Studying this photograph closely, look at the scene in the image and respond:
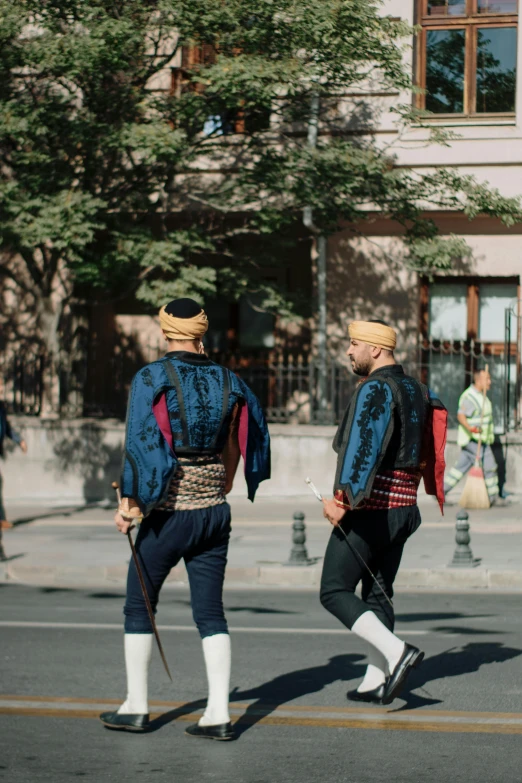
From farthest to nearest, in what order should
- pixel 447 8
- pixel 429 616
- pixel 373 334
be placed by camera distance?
1. pixel 447 8
2. pixel 429 616
3. pixel 373 334

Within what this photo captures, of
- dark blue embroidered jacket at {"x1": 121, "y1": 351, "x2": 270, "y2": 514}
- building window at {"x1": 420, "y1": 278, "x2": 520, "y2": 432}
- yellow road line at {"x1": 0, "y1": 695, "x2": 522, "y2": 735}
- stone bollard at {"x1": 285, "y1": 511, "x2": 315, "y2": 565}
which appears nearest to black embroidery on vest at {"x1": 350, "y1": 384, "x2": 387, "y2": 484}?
dark blue embroidered jacket at {"x1": 121, "y1": 351, "x2": 270, "y2": 514}

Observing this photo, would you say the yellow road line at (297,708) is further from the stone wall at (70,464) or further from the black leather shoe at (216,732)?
the stone wall at (70,464)

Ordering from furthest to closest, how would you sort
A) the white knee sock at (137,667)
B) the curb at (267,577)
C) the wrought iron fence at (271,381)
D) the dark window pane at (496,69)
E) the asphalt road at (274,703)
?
the dark window pane at (496,69) < the wrought iron fence at (271,381) < the curb at (267,577) < the white knee sock at (137,667) < the asphalt road at (274,703)

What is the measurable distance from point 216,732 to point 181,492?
1.07m

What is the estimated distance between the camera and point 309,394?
1772 cm

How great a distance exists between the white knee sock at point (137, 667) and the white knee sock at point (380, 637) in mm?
1019

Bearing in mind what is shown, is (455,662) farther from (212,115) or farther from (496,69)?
(496,69)

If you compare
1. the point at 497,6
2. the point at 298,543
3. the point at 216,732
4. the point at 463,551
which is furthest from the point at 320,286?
the point at 216,732

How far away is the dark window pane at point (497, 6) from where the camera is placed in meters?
18.6

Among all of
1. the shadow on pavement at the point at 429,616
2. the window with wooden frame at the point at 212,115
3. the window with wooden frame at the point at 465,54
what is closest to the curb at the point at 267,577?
the shadow on pavement at the point at 429,616

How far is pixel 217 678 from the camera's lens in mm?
5426

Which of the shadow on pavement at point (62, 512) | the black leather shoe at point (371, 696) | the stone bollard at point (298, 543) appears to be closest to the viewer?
the black leather shoe at point (371, 696)

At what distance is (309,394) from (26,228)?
491 cm

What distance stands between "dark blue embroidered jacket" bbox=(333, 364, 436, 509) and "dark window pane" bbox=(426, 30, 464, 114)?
13581mm
